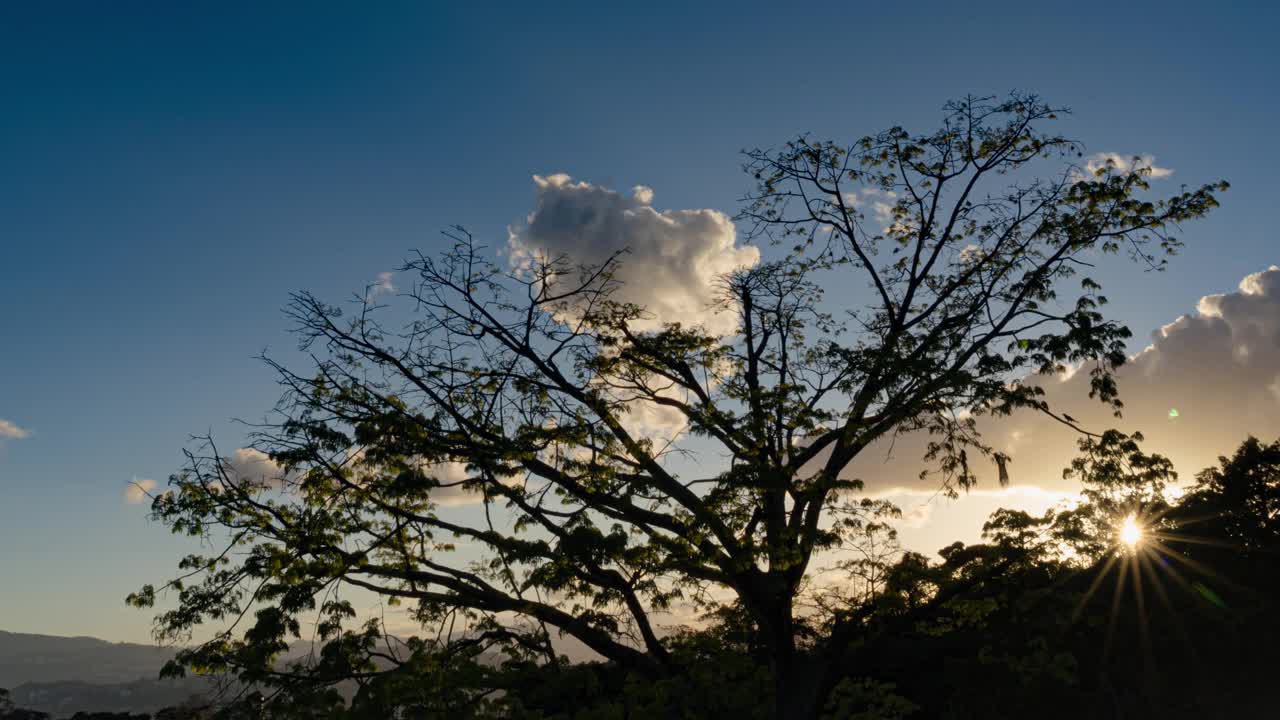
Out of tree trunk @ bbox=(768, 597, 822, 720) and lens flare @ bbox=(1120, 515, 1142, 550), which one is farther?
lens flare @ bbox=(1120, 515, 1142, 550)

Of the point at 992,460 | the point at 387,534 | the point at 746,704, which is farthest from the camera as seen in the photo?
the point at 992,460

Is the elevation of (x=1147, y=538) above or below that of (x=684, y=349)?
below

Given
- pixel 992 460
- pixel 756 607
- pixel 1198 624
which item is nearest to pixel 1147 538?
pixel 1198 624

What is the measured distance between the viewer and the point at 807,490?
1378 centimetres

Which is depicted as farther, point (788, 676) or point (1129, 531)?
point (1129, 531)

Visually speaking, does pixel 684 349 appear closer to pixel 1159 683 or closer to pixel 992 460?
pixel 992 460

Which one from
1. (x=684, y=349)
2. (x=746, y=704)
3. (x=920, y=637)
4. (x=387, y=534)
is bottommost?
(x=746, y=704)

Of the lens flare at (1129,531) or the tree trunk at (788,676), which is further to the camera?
the lens flare at (1129,531)

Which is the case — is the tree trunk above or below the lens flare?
below

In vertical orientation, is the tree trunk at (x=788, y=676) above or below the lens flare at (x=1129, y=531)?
below

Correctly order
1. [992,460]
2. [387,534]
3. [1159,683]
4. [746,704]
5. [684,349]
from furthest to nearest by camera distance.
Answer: [1159,683] < [684,349] < [992,460] < [387,534] < [746,704]

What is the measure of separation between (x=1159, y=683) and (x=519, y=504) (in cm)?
2267

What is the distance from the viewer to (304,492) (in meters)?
14.4

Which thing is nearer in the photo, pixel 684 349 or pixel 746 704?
pixel 746 704
